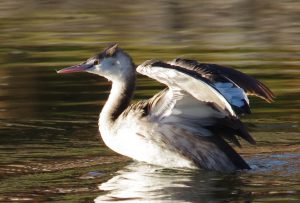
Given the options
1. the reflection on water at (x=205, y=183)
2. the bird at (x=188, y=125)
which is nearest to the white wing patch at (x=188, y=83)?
the bird at (x=188, y=125)

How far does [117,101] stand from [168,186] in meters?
1.83

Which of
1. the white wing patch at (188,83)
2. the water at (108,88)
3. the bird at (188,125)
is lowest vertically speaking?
the water at (108,88)

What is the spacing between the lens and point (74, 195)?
9820mm

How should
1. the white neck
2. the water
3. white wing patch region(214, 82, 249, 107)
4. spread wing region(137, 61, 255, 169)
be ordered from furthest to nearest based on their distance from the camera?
1. the white neck
2. spread wing region(137, 61, 255, 169)
3. the water
4. white wing patch region(214, 82, 249, 107)

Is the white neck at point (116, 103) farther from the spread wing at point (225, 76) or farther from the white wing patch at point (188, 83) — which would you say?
the white wing patch at point (188, 83)

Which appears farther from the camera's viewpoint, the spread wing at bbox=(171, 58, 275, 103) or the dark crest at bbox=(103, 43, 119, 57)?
the dark crest at bbox=(103, 43, 119, 57)

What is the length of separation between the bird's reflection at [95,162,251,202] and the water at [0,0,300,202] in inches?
0.4

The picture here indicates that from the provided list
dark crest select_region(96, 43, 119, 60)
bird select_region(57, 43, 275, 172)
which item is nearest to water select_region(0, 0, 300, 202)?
bird select_region(57, 43, 275, 172)

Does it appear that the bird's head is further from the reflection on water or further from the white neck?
the reflection on water

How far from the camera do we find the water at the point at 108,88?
10.2 meters

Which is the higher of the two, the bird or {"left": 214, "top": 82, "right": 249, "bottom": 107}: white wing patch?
{"left": 214, "top": 82, "right": 249, "bottom": 107}: white wing patch

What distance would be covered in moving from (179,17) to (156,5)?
161 centimetres

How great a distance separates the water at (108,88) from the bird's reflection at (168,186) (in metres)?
0.01

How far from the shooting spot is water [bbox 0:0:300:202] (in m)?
10.2
